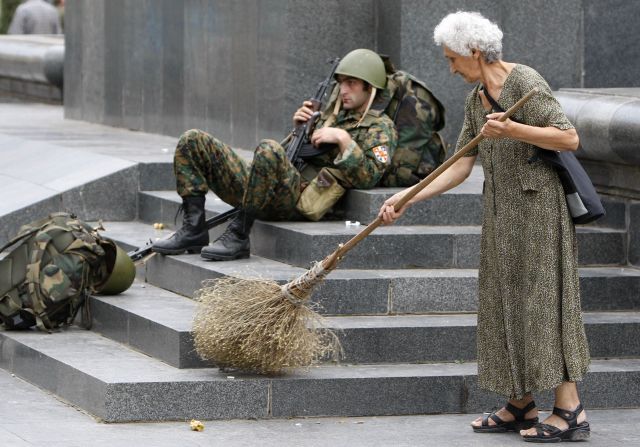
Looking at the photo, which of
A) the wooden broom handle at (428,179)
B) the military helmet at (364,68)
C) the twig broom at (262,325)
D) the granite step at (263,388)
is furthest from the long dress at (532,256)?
the military helmet at (364,68)

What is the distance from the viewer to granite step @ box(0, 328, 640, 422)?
7043 millimetres

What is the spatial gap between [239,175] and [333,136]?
56cm

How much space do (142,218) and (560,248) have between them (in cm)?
426

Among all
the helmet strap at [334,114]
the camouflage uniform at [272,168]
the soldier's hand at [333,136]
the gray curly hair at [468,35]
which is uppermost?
the gray curly hair at [468,35]

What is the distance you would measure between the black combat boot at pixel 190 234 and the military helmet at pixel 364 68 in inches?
42.4

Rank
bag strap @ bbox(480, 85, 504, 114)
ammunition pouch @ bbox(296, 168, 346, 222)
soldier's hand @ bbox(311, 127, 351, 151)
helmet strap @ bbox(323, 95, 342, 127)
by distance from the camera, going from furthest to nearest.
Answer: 1. helmet strap @ bbox(323, 95, 342, 127)
2. ammunition pouch @ bbox(296, 168, 346, 222)
3. soldier's hand @ bbox(311, 127, 351, 151)
4. bag strap @ bbox(480, 85, 504, 114)

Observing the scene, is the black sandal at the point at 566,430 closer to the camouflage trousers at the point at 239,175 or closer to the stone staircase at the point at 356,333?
the stone staircase at the point at 356,333

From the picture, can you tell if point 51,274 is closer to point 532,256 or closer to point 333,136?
point 333,136

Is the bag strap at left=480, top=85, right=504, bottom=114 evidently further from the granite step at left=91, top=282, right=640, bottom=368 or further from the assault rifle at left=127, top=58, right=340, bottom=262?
the assault rifle at left=127, top=58, right=340, bottom=262

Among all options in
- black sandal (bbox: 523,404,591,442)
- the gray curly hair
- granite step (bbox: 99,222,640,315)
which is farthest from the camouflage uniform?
black sandal (bbox: 523,404,591,442)

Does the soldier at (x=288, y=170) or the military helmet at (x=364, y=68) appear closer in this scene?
the soldier at (x=288, y=170)

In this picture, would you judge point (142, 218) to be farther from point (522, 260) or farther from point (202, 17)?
point (522, 260)

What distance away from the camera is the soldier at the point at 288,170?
8.30 metres

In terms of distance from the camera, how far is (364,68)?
8664mm
